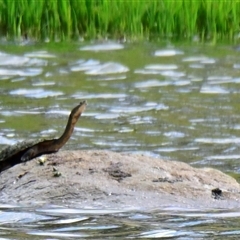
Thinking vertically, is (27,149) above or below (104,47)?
above

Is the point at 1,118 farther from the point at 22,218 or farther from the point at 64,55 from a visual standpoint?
the point at 22,218

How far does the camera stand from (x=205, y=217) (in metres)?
4.14

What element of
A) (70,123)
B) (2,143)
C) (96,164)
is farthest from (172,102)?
(96,164)

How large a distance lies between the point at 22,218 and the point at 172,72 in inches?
209

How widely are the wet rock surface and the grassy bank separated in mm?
6493

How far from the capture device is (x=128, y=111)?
7828 millimetres

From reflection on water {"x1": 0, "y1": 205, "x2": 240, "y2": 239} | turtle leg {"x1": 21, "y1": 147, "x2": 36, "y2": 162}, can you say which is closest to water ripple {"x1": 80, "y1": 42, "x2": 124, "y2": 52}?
turtle leg {"x1": 21, "y1": 147, "x2": 36, "y2": 162}

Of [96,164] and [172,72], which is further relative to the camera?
[172,72]

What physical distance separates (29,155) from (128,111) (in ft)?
9.03

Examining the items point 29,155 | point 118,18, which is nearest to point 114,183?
point 29,155

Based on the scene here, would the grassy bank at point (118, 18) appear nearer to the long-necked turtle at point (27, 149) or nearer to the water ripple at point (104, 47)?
the water ripple at point (104, 47)

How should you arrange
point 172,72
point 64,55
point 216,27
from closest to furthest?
point 172,72
point 64,55
point 216,27

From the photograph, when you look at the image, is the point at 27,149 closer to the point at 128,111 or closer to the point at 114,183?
the point at 114,183

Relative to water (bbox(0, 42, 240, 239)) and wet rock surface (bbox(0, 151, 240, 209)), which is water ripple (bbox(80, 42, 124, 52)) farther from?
wet rock surface (bbox(0, 151, 240, 209))
